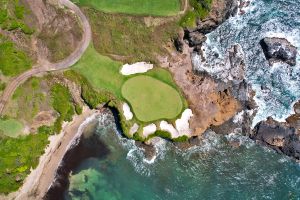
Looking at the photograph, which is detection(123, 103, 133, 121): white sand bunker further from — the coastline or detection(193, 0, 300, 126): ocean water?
detection(193, 0, 300, 126): ocean water

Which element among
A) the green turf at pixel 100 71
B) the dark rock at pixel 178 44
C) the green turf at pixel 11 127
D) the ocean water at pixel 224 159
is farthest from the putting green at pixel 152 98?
the green turf at pixel 11 127

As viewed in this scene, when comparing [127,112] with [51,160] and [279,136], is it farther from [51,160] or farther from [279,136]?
[279,136]

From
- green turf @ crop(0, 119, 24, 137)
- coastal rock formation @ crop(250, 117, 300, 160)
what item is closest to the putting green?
coastal rock formation @ crop(250, 117, 300, 160)

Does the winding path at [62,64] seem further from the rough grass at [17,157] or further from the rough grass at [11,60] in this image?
the rough grass at [17,157]

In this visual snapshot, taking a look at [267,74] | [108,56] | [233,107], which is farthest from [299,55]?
[108,56]

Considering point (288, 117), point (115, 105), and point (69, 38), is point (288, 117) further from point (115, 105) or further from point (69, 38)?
point (69, 38)
